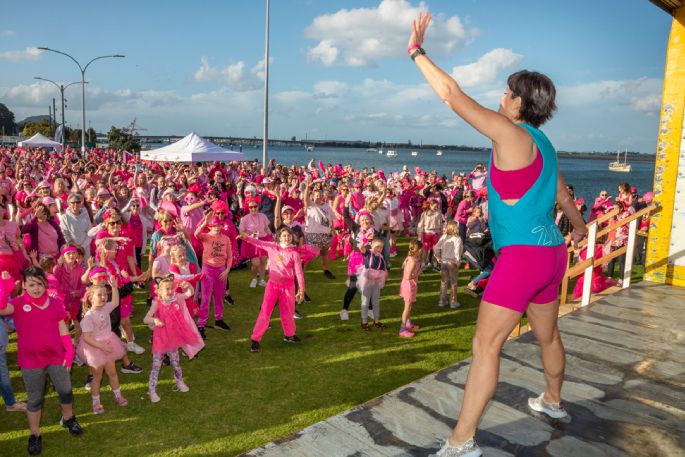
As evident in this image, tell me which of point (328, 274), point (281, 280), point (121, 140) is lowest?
point (328, 274)

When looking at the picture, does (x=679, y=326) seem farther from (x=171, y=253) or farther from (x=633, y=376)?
(x=171, y=253)

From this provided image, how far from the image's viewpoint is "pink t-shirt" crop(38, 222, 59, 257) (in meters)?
6.84

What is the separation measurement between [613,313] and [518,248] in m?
4.40

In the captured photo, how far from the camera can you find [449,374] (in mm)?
4172

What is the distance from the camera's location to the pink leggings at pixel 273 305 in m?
6.42

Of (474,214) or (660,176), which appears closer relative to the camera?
(660,176)

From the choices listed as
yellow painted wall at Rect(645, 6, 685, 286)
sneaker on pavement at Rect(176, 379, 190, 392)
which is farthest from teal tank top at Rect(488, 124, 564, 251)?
yellow painted wall at Rect(645, 6, 685, 286)

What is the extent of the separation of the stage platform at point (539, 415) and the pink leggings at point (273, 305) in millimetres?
2862

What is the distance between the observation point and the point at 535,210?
2.53 m

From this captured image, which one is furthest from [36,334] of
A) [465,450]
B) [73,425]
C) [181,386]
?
[465,450]

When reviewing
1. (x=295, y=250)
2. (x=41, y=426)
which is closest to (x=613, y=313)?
(x=295, y=250)

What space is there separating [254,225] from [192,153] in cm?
847

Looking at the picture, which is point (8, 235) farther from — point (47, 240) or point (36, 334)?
point (36, 334)

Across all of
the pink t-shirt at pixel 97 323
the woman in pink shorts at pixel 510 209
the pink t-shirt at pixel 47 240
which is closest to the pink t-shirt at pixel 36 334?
the pink t-shirt at pixel 97 323
